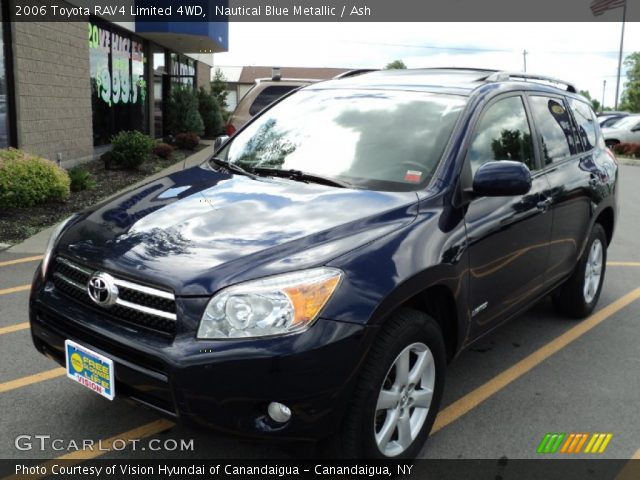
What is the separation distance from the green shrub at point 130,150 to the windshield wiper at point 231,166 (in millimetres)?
9036

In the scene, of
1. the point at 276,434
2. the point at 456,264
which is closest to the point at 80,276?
Result: the point at 276,434

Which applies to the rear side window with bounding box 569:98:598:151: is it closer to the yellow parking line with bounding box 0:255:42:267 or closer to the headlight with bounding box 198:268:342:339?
the headlight with bounding box 198:268:342:339

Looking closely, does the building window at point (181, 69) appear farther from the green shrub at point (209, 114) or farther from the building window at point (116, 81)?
the building window at point (116, 81)

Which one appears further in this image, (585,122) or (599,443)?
(585,122)

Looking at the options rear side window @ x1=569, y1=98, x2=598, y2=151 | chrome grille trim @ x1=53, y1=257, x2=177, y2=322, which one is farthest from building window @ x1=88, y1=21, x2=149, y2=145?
chrome grille trim @ x1=53, y1=257, x2=177, y2=322

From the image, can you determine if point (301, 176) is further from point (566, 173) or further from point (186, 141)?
point (186, 141)

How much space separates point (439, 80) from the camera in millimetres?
4039

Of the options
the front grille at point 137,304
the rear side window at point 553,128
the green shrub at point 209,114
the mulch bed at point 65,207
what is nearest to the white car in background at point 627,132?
the green shrub at point 209,114

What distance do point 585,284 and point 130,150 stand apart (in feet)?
32.2

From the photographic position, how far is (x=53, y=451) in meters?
3.06

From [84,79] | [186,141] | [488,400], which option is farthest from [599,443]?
[186,141]

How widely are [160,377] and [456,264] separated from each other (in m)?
1.47

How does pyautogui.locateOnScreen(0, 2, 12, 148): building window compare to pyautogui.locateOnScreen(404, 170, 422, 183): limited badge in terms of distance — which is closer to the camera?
pyautogui.locateOnScreen(404, 170, 422, 183): limited badge

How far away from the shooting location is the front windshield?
3.39 meters
